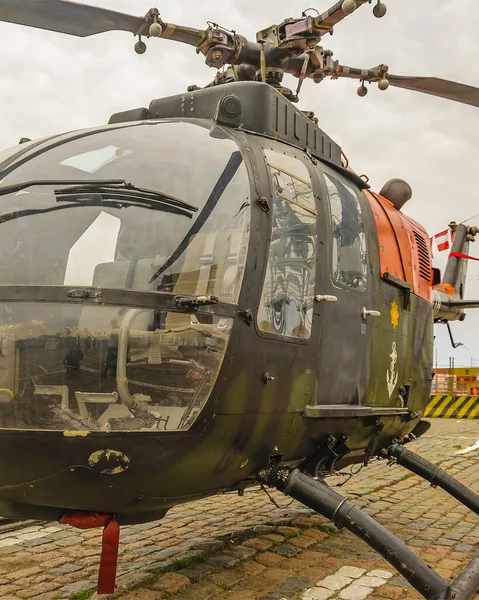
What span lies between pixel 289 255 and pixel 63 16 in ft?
7.80

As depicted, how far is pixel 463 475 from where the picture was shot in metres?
8.90

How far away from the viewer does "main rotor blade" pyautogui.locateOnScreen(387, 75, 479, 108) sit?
535 centimetres

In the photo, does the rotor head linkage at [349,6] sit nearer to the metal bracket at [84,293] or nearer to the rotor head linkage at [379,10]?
the rotor head linkage at [379,10]


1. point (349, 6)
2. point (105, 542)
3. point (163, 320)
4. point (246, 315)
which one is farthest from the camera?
point (349, 6)

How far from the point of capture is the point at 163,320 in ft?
9.79

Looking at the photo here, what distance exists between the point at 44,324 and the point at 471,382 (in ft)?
95.7

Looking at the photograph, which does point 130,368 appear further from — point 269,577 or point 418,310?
point 418,310

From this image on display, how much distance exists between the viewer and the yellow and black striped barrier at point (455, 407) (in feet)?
71.4

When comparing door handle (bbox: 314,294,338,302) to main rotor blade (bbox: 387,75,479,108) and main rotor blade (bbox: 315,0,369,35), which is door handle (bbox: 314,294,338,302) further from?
main rotor blade (bbox: 387,75,479,108)

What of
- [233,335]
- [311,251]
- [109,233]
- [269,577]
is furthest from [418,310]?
[109,233]

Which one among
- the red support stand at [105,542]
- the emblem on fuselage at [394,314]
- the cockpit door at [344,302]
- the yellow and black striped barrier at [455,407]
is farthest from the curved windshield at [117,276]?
the yellow and black striped barrier at [455,407]

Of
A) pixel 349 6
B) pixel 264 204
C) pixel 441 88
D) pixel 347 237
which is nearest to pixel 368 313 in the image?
pixel 347 237

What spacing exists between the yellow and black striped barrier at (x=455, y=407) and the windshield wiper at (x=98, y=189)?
1998 centimetres

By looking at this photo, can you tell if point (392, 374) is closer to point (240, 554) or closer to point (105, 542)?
point (240, 554)
